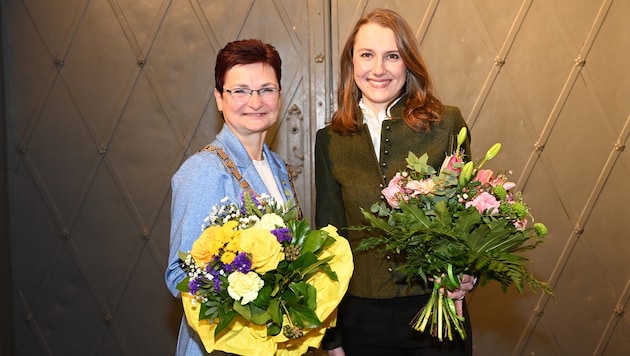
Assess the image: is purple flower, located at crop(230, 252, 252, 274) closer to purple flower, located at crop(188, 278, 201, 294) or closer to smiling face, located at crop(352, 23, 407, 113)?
purple flower, located at crop(188, 278, 201, 294)

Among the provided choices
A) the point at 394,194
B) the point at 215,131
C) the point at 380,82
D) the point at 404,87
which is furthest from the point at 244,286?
the point at 215,131

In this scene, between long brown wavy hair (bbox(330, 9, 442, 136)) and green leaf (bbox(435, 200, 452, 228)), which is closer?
green leaf (bbox(435, 200, 452, 228))

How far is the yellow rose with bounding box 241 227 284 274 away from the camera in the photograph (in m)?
1.71

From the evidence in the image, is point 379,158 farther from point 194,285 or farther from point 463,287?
point 194,285

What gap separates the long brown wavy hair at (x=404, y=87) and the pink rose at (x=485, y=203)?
53 centimetres

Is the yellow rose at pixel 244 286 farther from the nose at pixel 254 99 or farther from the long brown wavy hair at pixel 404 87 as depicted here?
the long brown wavy hair at pixel 404 87

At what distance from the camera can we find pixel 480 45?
3.69 meters

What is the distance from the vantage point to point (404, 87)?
253 cm

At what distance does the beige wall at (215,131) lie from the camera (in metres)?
3.68

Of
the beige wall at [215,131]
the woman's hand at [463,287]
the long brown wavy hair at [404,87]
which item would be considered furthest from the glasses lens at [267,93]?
the beige wall at [215,131]

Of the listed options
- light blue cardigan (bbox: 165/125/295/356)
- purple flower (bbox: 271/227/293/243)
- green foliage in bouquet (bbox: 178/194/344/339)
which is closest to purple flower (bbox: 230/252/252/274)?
green foliage in bouquet (bbox: 178/194/344/339)

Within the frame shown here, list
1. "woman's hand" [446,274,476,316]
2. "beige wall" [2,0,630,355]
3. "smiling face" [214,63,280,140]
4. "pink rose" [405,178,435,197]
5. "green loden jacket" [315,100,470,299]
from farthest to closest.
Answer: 1. "beige wall" [2,0,630,355]
2. "green loden jacket" [315,100,470,299]
3. "smiling face" [214,63,280,140]
4. "woman's hand" [446,274,476,316]
5. "pink rose" [405,178,435,197]

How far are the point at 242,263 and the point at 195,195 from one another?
0.42m

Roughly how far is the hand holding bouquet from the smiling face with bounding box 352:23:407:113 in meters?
0.69
